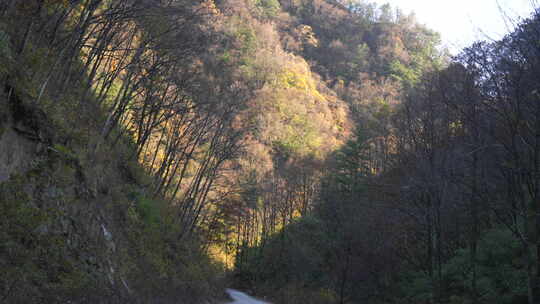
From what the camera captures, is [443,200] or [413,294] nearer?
[443,200]

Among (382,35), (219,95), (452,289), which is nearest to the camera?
(452,289)

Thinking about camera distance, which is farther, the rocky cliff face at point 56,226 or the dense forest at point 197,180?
the dense forest at point 197,180

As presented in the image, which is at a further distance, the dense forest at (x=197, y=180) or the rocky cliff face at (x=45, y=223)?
the dense forest at (x=197, y=180)

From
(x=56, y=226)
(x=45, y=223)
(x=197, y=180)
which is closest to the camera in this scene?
(x=45, y=223)

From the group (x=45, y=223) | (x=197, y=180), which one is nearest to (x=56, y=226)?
(x=45, y=223)

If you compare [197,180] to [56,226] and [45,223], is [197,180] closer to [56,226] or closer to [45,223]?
[56,226]

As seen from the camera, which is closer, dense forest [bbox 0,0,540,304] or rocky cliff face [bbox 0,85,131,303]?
rocky cliff face [bbox 0,85,131,303]

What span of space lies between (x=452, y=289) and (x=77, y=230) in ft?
41.0

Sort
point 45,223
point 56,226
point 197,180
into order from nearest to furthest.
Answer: point 45,223 < point 56,226 < point 197,180

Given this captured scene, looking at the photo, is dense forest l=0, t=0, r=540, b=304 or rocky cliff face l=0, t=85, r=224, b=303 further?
dense forest l=0, t=0, r=540, b=304

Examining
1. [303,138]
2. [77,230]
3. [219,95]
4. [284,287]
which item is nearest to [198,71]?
[219,95]

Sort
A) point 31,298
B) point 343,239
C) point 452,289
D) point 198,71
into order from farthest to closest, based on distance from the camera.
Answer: point 343,239, point 198,71, point 452,289, point 31,298

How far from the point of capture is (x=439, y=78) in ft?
44.6

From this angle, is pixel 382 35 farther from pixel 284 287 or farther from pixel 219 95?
pixel 219 95
